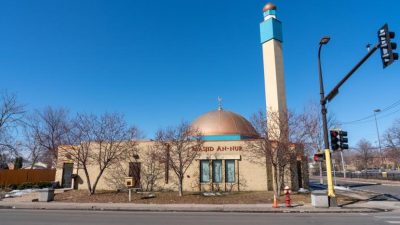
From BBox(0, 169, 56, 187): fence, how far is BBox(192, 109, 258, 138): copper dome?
2067 centimetres

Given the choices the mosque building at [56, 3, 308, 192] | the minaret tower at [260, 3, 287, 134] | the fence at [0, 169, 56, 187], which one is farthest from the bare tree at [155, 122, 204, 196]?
the fence at [0, 169, 56, 187]

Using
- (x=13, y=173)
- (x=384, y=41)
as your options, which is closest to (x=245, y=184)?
(x=384, y=41)

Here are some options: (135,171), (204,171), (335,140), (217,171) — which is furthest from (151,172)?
(335,140)

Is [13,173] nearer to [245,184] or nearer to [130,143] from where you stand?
[130,143]

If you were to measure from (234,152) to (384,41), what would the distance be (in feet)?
63.0

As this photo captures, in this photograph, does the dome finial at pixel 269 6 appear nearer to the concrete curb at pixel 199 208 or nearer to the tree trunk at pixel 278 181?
the tree trunk at pixel 278 181

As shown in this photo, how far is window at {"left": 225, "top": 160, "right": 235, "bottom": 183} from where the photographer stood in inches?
1181

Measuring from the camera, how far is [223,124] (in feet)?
124

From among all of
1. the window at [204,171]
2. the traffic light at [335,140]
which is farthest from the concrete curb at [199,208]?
the window at [204,171]

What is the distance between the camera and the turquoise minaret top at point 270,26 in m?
36.5

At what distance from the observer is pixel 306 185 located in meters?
32.6

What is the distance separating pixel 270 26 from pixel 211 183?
17840mm

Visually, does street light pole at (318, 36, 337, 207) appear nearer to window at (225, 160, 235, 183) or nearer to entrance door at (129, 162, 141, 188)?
window at (225, 160, 235, 183)

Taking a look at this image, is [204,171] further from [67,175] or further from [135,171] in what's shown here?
[67,175]
